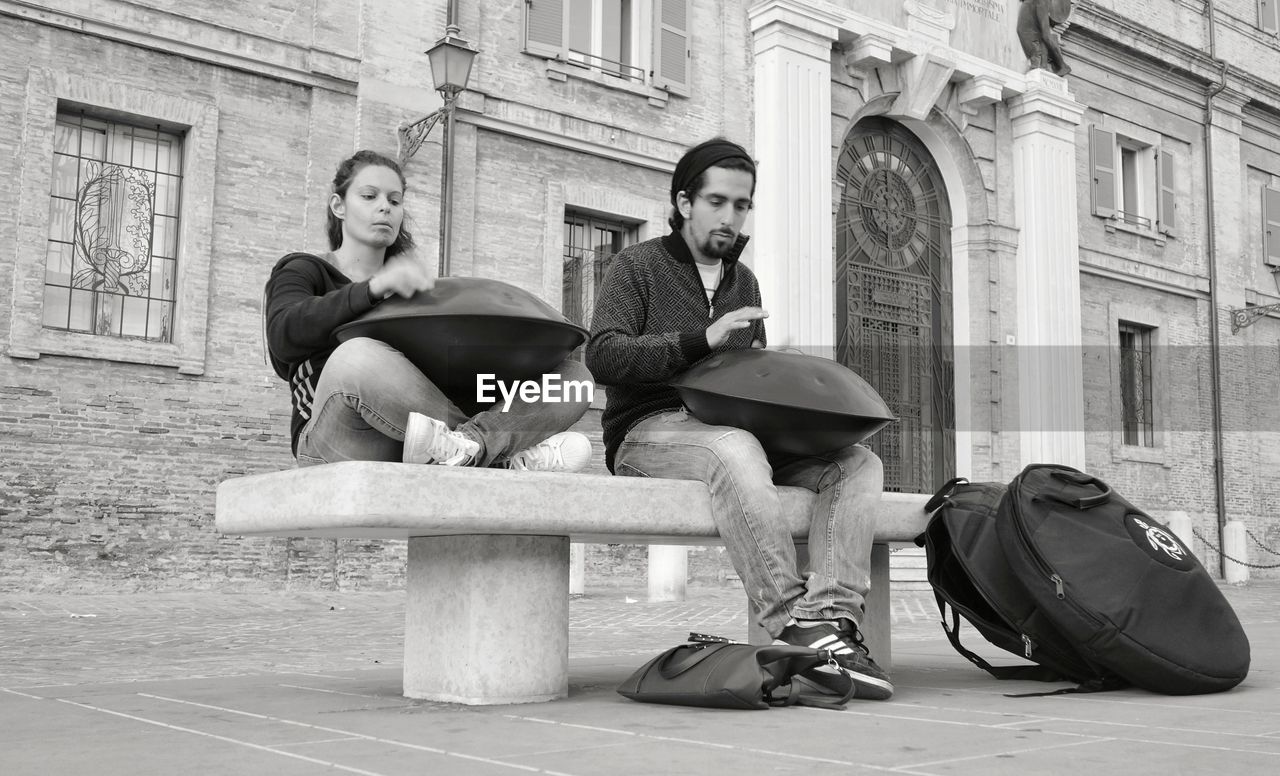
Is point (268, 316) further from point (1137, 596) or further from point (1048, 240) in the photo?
point (1048, 240)

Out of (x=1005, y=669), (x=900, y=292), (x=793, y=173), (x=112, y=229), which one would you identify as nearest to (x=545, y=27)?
(x=793, y=173)

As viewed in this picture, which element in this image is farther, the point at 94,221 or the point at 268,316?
the point at 94,221

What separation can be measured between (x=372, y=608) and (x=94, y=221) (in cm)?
393

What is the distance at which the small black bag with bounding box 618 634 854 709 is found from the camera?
277 cm

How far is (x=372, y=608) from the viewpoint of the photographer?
948 centimetres

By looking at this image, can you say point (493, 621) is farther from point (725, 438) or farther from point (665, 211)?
point (665, 211)

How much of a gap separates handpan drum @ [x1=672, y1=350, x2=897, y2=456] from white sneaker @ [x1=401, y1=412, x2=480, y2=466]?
0.68 m

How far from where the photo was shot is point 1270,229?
2059cm

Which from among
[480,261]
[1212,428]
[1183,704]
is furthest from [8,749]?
[1212,428]

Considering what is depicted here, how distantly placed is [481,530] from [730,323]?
2.79 ft

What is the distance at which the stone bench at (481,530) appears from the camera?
2.69 meters

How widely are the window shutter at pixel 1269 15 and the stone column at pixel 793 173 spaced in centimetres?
1112

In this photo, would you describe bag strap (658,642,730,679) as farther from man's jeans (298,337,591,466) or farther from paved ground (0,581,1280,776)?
man's jeans (298,337,591,466)

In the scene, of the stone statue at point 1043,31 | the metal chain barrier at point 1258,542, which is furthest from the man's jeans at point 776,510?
the metal chain barrier at point 1258,542
